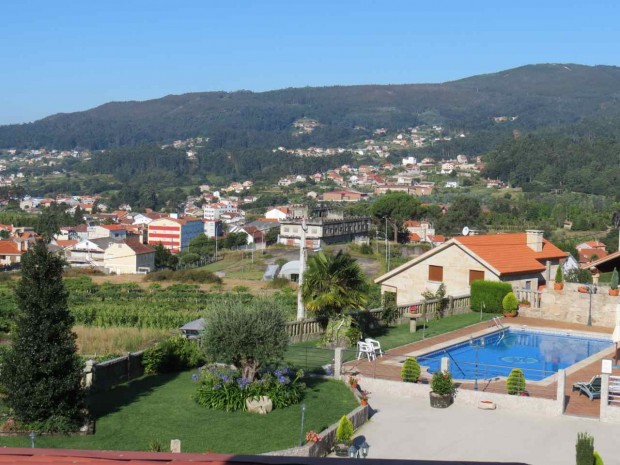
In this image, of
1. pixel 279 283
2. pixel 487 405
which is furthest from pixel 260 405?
pixel 279 283

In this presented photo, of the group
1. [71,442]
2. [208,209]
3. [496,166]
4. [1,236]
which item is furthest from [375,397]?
[496,166]

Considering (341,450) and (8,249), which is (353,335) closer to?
(341,450)

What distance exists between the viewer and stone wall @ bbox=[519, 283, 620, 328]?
23812mm

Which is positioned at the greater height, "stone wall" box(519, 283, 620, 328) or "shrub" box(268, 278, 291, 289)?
"stone wall" box(519, 283, 620, 328)

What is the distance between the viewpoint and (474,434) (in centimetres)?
1306

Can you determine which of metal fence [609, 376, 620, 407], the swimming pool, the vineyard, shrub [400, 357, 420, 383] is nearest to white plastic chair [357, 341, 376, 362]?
the swimming pool

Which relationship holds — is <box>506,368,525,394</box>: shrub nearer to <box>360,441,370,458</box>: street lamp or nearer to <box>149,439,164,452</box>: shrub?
<box>360,441,370,458</box>: street lamp

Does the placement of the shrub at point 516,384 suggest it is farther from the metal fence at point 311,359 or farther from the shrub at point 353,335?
the shrub at point 353,335

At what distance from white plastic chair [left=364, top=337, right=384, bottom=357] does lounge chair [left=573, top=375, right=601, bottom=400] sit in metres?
4.15

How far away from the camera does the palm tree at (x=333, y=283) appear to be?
61.8 feet

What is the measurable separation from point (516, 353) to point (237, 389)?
32.2ft

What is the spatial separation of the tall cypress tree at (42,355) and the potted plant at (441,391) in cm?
586

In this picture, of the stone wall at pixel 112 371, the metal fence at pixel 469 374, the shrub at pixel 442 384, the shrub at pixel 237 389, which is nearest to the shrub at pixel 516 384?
the metal fence at pixel 469 374

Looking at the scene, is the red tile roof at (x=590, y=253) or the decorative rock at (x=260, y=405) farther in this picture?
the red tile roof at (x=590, y=253)
